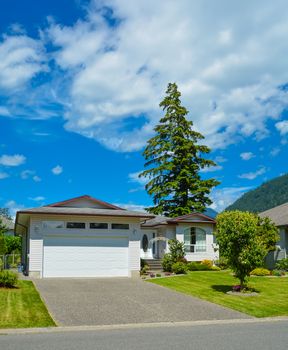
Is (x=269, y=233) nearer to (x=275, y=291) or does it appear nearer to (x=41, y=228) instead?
(x=275, y=291)

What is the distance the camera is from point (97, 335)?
9.79 m

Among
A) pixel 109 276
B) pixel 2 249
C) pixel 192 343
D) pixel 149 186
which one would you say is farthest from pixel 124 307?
pixel 149 186

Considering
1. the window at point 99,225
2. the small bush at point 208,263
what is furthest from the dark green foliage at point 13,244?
the small bush at point 208,263

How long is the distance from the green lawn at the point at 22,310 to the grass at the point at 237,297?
613 cm

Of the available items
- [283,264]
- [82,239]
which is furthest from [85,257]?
[283,264]

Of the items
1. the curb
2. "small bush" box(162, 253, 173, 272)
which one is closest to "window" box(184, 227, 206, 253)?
"small bush" box(162, 253, 173, 272)

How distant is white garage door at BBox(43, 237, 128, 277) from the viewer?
23609 millimetres

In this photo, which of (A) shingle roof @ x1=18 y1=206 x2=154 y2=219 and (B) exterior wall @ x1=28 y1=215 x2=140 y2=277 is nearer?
(B) exterior wall @ x1=28 y1=215 x2=140 y2=277

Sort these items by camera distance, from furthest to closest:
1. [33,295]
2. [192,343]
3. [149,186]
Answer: [149,186], [33,295], [192,343]

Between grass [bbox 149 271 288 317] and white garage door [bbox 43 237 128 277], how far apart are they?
3.46m

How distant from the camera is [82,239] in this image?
24.2m

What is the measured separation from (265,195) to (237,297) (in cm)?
13288

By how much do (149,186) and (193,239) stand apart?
12.3 meters

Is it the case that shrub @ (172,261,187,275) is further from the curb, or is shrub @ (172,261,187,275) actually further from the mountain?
the mountain
